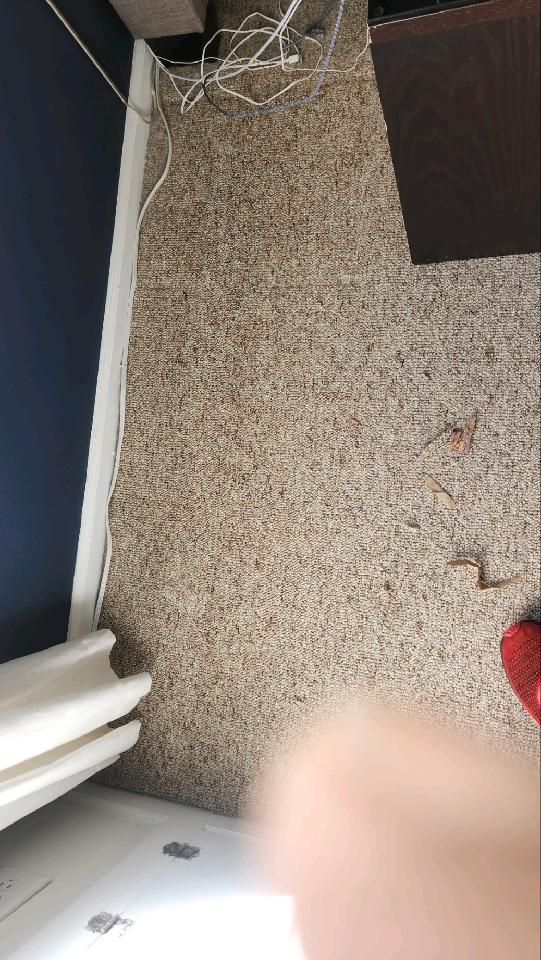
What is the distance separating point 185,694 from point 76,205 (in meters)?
0.88

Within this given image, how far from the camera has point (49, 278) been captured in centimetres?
119

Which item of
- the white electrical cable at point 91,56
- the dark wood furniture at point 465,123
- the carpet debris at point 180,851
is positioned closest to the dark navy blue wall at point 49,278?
the white electrical cable at point 91,56

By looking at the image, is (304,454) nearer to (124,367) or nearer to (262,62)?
(124,367)

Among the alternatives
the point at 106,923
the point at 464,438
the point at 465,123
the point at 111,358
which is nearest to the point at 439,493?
the point at 464,438

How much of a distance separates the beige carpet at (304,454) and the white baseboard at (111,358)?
3cm

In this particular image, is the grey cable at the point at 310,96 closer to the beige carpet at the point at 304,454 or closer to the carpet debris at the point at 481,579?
the beige carpet at the point at 304,454

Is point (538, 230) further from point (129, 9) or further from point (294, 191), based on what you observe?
point (129, 9)

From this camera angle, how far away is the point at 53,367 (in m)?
1.22

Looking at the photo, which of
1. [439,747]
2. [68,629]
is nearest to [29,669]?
[68,629]

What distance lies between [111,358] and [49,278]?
20 cm

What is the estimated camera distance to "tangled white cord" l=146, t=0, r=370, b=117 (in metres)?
1.34

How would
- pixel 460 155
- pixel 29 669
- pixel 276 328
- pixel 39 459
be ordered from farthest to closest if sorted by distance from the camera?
pixel 276 328 < pixel 39 459 < pixel 29 669 < pixel 460 155

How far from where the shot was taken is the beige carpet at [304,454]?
117cm

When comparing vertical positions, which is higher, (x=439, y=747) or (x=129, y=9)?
(x=129, y=9)
